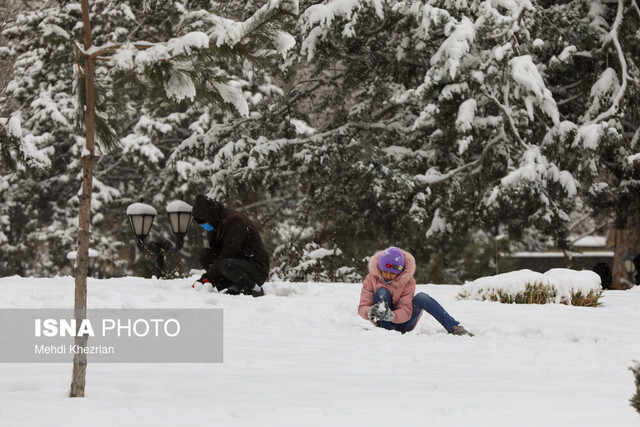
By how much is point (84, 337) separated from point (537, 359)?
3.50 m

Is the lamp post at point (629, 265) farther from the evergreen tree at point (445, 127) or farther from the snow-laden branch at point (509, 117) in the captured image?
the snow-laden branch at point (509, 117)

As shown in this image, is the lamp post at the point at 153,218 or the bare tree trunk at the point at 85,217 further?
the lamp post at the point at 153,218

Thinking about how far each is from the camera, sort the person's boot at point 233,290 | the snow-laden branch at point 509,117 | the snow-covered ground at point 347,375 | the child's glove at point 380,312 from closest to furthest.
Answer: the snow-covered ground at point 347,375
the child's glove at point 380,312
the person's boot at point 233,290
the snow-laden branch at point 509,117

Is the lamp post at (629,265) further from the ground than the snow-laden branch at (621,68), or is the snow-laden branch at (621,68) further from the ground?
the snow-laden branch at (621,68)

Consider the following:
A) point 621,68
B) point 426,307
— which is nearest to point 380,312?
point 426,307

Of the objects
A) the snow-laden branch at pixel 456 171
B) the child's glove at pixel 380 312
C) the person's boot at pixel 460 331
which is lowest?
the person's boot at pixel 460 331

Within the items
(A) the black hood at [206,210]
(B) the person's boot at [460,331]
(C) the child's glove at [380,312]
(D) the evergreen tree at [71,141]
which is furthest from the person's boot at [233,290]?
(D) the evergreen tree at [71,141]

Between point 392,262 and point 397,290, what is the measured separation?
281 millimetres

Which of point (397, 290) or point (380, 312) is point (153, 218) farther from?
point (380, 312)

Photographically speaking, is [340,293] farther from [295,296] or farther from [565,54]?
[565,54]

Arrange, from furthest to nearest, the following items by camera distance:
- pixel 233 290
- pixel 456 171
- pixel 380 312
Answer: pixel 456 171 → pixel 233 290 → pixel 380 312

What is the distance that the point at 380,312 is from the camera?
691 centimetres

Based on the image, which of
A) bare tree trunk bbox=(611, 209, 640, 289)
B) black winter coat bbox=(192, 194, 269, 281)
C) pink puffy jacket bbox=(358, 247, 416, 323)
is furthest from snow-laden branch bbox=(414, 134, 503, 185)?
pink puffy jacket bbox=(358, 247, 416, 323)

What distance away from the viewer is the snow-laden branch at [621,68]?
14203mm
